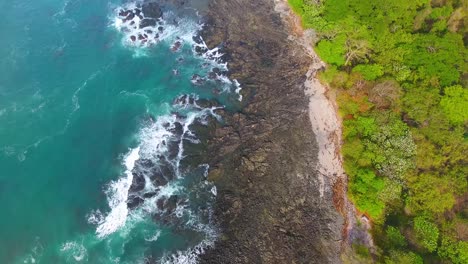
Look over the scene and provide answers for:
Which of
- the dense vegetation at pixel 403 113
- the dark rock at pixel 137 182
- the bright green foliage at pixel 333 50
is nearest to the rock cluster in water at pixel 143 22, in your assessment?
the dark rock at pixel 137 182

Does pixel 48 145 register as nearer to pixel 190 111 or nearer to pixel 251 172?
pixel 190 111

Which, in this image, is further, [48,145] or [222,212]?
[48,145]

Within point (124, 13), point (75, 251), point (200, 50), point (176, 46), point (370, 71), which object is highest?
point (370, 71)

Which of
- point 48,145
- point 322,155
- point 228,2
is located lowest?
point 48,145

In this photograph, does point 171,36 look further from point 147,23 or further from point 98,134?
point 98,134

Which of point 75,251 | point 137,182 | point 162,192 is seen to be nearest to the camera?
point 75,251

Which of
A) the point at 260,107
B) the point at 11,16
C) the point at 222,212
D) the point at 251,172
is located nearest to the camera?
the point at 222,212

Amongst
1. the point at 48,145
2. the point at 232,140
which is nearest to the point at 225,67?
the point at 232,140

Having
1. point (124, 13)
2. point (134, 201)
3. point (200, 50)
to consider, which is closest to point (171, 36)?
point (200, 50)
